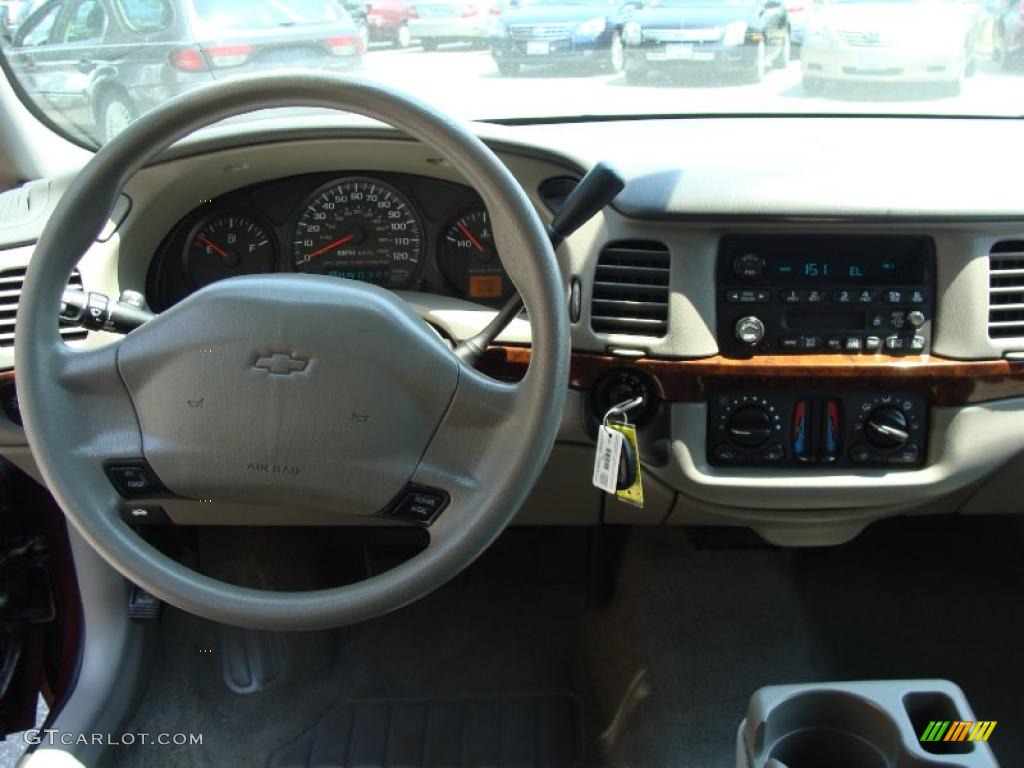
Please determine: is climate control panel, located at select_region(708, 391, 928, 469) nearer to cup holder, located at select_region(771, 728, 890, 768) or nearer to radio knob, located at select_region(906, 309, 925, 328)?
radio knob, located at select_region(906, 309, 925, 328)

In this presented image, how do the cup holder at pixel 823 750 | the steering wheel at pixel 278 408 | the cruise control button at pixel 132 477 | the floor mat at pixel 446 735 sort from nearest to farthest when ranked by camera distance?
the steering wheel at pixel 278 408 < the cruise control button at pixel 132 477 < the cup holder at pixel 823 750 < the floor mat at pixel 446 735

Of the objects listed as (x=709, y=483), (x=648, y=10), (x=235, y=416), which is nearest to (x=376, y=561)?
(x=709, y=483)

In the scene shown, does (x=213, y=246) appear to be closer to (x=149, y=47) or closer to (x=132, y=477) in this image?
(x=149, y=47)

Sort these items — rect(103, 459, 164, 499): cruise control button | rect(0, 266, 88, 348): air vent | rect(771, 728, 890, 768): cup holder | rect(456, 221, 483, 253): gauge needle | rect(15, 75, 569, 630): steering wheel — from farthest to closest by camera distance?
1. rect(456, 221, 483, 253): gauge needle
2. rect(0, 266, 88, 348): air vent
3. rect(771, 728, 890, 768): cup holder
4. rect(103, 459, 164, 499): cruise control button
5. rect(15, 75, 569, 630): steering wheel

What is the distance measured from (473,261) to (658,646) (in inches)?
37.4

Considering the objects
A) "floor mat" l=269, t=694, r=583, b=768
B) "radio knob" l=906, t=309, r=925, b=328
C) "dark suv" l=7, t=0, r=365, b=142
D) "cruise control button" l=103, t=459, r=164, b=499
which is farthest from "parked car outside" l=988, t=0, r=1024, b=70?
"cruise control button" l=103, t=459, r=164, b=499

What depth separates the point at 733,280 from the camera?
159 cm

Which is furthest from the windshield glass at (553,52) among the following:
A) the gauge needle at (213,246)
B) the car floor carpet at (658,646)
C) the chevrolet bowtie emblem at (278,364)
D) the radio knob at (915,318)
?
the car floor carpet at (658,646)

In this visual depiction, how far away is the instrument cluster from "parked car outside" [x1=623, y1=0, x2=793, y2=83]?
44 cm

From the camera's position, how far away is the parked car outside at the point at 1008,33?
6.08 feet

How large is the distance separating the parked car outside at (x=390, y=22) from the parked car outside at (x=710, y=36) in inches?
16.2

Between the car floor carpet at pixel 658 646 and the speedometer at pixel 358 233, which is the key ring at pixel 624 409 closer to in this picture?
the speedometer at pixel 358 233

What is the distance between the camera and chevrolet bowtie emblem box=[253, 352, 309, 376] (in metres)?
1.19

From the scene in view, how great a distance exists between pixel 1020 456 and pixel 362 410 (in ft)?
3.87
